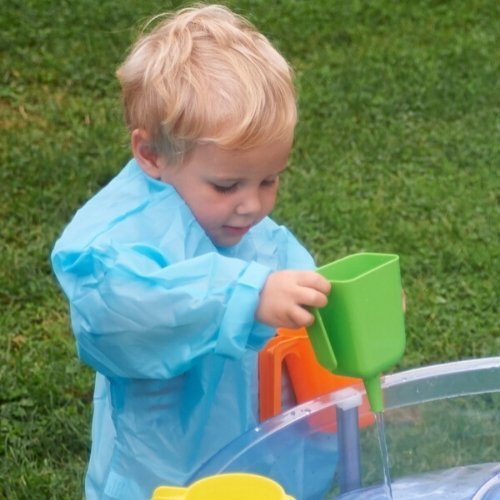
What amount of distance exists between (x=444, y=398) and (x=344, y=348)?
58 centimetres

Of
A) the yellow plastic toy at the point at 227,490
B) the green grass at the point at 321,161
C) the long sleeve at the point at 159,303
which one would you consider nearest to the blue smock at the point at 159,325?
the long sleeve at the point at 159,303

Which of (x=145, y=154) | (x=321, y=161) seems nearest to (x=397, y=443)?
(x=145, y=154)

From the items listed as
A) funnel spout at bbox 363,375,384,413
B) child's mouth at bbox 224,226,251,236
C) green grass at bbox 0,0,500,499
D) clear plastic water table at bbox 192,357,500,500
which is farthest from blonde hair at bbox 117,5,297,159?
green grass at bbox 0,0,500,499

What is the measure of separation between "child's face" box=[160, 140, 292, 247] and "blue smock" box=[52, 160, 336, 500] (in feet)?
0.08

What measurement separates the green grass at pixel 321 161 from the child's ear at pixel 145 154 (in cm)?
101

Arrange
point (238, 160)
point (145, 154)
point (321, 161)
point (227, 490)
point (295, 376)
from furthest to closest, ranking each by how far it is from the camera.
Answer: point (321, 161)
point (295, 376)
point (145, 154)
point (238, 160)
point (227, 490)

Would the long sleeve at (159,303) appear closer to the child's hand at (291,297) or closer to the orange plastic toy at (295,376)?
the child's hand at (291,297)

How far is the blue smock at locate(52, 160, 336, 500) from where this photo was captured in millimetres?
1723

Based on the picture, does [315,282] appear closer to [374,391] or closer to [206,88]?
[374,391]

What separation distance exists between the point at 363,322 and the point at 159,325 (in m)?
0.28

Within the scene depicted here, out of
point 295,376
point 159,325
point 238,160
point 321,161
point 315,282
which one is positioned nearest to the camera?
point 315,282

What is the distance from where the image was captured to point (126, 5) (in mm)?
5480

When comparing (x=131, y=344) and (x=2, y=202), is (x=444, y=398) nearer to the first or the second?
(x=131, y=344)

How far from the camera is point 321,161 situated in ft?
14.3
